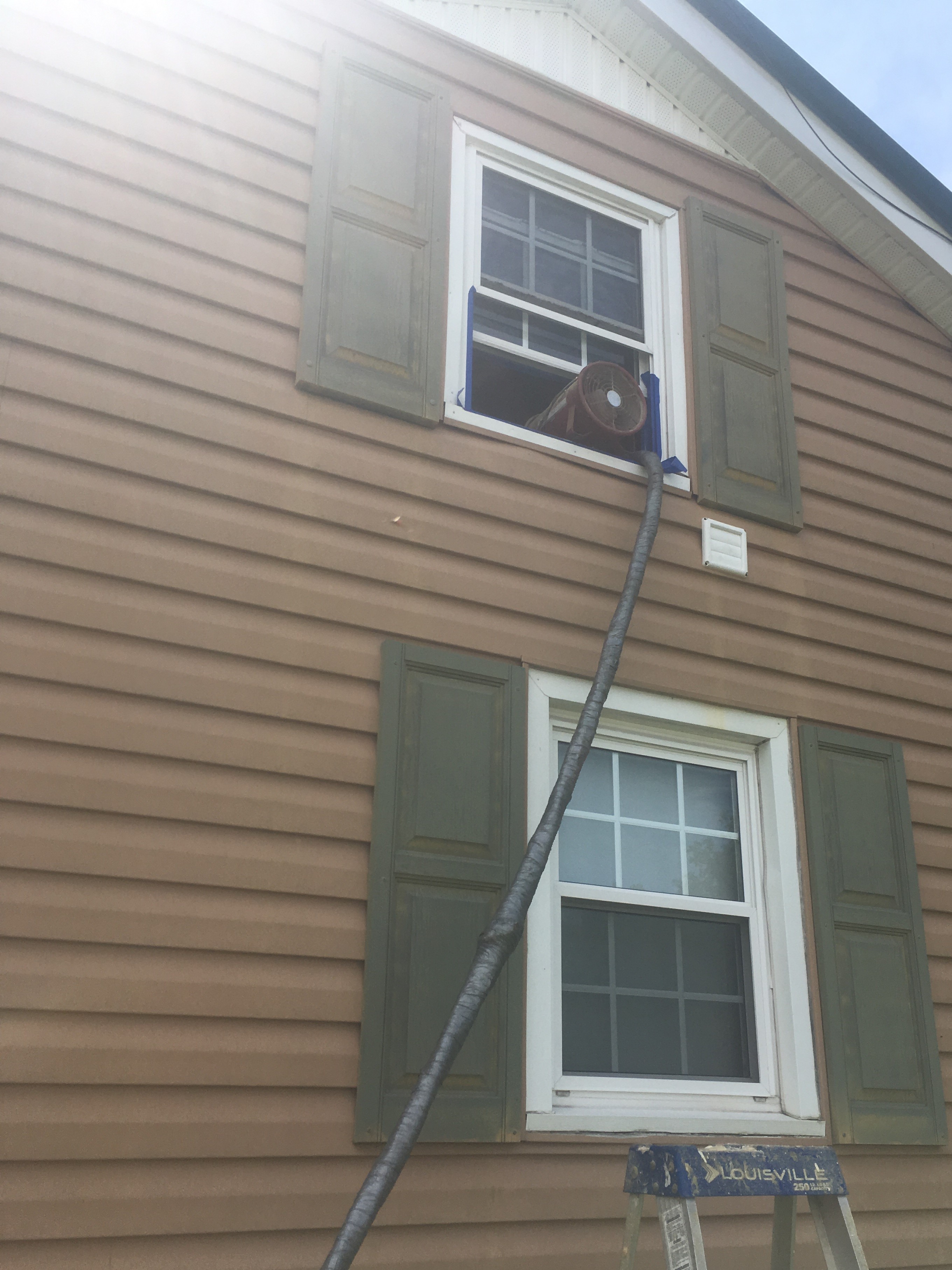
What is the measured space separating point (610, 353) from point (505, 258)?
0.59 m

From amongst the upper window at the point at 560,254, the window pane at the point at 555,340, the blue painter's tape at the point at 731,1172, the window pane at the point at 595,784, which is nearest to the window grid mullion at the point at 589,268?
the upper window at the point at 560,254

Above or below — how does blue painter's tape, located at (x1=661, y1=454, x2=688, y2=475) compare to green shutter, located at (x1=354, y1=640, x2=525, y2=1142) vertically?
above

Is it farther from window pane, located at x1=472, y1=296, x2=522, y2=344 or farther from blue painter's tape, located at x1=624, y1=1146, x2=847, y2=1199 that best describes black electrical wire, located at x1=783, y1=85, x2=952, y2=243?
blue painter's tape, located at x1=624, y1=1146, x2=847, y2=1199

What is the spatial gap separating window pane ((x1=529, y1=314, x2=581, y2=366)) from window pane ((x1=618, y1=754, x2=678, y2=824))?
1.67m

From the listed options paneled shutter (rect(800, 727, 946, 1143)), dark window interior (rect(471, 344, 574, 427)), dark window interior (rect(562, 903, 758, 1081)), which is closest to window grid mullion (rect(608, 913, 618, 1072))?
dark window interior (rect(562, 903, 758, 1081))

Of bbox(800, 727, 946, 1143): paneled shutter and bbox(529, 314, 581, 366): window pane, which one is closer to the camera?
bbox(800, 727, 946, 1143): paneled shutter

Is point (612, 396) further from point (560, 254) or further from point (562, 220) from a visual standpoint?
point (562, 220)

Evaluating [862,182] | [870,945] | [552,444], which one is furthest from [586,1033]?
[862,182]

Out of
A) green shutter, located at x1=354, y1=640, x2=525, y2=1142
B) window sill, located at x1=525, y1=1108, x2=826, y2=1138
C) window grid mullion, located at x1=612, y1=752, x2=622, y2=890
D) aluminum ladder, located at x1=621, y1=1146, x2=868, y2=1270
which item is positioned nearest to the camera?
aluminum ladder, located at x1=621, y1=1146, x2=868, y2=1270

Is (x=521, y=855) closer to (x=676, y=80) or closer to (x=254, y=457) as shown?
(x=254, y=457)

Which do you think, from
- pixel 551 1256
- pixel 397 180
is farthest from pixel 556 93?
pixel 551 1256

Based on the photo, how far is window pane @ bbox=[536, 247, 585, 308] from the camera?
14.6ft

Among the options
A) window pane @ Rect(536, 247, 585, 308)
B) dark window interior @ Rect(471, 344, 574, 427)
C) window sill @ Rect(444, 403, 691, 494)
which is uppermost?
window pane @ Rect(536, 247, 585, 308)

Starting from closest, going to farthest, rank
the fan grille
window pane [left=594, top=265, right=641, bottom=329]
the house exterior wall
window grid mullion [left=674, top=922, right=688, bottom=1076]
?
1. the house exterior wall
2. window grid mullion [left=674, top=922, right=688, bottom=1076]
3. the fan grille
4. window pane [left=594, top=265, right=641, bottom=329]
